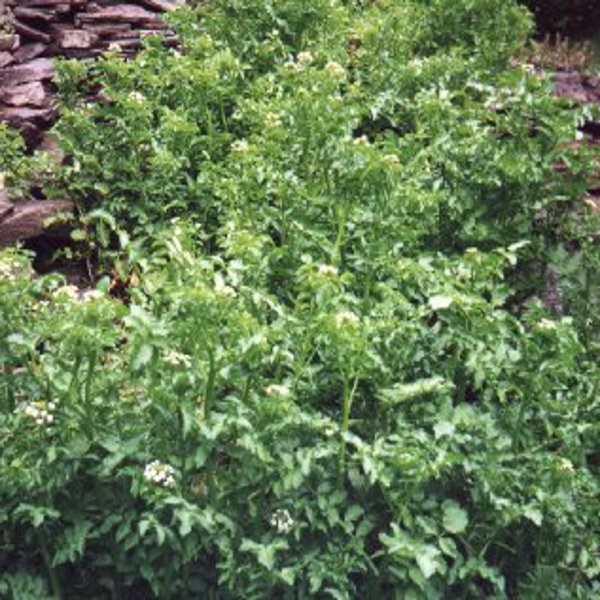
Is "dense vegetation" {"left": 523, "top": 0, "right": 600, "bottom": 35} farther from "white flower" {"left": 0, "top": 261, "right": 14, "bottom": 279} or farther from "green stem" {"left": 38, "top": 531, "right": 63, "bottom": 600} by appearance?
"green stem" {"left": 38, "top": 531, "right": 63, "bottom": 600}

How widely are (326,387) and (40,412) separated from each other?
3.60ft

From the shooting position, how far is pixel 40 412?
3100 millimetres

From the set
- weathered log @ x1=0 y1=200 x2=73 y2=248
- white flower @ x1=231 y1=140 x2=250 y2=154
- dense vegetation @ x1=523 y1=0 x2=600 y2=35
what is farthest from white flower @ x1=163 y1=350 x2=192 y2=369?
dense vegetation @ x1=523 y1=0 x2=600 y2=35

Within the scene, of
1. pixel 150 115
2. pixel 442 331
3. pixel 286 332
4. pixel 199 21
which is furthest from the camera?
pixel 199 21

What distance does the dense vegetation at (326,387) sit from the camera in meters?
3.11

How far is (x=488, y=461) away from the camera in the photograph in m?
3.34

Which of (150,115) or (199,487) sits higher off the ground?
(150,115)

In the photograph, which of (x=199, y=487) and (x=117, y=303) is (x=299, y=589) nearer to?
(x=199, y=487)

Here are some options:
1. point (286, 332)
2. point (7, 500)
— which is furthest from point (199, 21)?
point (7, 500)

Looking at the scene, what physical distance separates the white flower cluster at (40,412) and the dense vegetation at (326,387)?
1cm

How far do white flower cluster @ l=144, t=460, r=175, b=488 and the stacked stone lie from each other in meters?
2.97

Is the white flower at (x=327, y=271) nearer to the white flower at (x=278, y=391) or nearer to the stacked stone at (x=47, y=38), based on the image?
the white flower at (x=278, y=391)

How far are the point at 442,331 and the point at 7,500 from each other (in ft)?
5.92

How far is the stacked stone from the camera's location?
A: 5.57 meters
